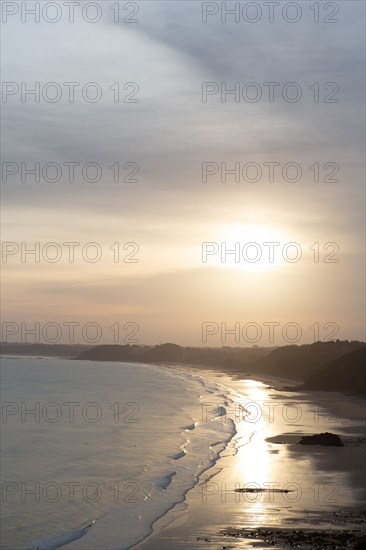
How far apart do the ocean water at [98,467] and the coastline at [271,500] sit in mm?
893

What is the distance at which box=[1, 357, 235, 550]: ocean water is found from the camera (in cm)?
2145

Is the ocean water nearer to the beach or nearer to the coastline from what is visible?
the beach

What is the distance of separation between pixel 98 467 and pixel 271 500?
11.2 m

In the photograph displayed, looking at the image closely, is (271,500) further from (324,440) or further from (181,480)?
(324,440)

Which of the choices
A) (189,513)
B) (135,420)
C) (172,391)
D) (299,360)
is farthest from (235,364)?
(189,513)

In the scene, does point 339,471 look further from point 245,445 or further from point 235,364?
point 235,364

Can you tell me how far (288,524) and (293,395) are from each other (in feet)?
203

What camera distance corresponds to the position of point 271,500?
77.6 ft

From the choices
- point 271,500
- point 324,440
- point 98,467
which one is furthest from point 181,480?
point 324,440

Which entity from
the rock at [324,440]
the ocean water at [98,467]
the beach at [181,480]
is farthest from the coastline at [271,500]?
the ocean water at [98,467]

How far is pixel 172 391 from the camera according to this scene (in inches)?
3526

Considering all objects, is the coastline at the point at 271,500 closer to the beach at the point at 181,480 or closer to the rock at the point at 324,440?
the beach at the point at 181,480

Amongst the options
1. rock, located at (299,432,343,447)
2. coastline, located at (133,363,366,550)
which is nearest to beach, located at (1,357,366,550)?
coastline, located at (133,363,366,550)

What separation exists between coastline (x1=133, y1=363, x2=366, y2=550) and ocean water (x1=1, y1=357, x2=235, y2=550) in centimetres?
89
